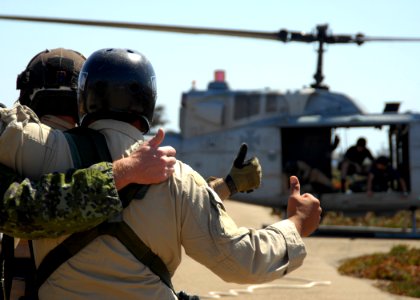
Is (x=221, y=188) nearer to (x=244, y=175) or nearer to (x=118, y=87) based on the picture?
(x=244, y=175)

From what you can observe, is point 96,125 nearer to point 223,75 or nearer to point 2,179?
point 2,179

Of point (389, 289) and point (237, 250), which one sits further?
point (389, 289)

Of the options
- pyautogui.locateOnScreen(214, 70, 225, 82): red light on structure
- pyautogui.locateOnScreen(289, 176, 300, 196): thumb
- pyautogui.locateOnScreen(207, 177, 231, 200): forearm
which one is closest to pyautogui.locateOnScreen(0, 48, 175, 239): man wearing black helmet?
pyautogui.locateOnScreen(289, 176, 300, 196): thumb

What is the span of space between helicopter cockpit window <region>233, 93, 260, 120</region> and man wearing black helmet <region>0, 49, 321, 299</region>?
1320cm

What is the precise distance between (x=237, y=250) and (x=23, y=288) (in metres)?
1.16

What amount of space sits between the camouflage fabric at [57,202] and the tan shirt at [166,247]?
8cm

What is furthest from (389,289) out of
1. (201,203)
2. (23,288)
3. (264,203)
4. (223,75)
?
(223,75)

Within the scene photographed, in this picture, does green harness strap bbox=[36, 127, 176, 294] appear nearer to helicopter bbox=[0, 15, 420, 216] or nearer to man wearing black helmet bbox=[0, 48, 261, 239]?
man wearing black helmet bbox=[0, 48, 261, 239]

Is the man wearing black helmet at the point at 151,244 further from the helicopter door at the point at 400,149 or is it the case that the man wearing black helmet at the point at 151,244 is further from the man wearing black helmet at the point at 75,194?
the helicopter door at the point at 400,149

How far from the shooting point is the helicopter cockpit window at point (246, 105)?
1565cm

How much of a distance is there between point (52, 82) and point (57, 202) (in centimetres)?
128

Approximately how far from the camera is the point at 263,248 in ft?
7.79

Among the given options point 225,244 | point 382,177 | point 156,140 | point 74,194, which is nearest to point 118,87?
point 156,140

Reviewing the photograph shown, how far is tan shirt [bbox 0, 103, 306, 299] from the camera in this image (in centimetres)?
229
